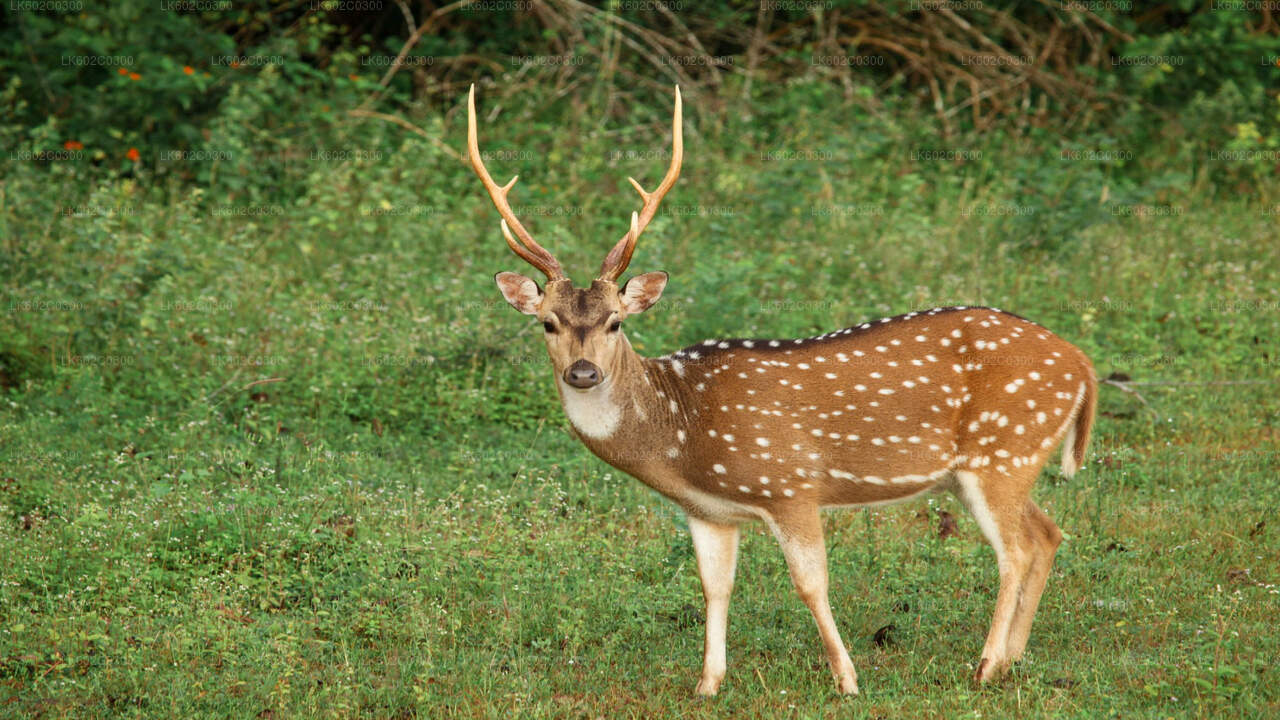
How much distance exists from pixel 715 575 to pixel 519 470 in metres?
2.02

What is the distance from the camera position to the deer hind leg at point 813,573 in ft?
18.3

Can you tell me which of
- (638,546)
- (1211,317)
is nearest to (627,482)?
(638,546)

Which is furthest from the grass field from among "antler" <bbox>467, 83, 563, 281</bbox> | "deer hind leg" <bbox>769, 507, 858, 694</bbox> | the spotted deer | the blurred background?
"antler" <bbox>467, 83, 563, 281</bbox>

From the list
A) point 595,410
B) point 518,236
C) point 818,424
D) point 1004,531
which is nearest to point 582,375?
point 595,410

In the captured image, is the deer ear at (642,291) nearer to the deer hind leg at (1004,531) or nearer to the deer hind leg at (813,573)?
the deer hind leg at (813,573)

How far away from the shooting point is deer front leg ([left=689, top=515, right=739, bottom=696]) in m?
5.74

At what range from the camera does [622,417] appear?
5.74m

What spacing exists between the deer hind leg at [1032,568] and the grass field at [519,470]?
16 cm

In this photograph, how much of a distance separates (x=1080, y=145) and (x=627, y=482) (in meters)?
6.98

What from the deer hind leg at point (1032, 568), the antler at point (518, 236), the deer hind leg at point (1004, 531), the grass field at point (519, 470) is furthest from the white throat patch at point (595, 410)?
→ the deer hind leg at point (1032, 568)

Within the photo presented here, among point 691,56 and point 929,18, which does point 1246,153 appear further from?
point 691,56

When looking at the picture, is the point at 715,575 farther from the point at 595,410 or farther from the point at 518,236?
the point at 518,236

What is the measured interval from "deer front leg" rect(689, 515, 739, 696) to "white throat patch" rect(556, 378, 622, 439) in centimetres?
55

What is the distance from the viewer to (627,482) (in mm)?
7707
